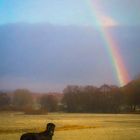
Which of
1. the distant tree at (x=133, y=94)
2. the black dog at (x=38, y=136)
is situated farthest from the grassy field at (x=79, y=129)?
the distant tree at (x=133, y=94)

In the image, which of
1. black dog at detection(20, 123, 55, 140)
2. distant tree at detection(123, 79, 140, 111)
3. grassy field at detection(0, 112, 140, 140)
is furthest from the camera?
distant tree at detection(123, 79, 140, 111)

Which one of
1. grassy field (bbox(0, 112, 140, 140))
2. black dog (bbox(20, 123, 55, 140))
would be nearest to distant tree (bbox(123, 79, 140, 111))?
grassy field (bbox(0, 112, 140, 140))

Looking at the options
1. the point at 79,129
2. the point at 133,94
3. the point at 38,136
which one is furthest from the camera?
the point at 133,94

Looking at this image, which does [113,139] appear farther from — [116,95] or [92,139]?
[116,95]

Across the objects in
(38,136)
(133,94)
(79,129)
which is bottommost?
(38,136)

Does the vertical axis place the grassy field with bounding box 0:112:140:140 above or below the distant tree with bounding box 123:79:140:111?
below

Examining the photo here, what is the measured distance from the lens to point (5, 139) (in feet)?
97.1

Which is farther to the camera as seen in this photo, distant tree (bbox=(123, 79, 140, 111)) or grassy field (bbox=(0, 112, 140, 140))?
distant tree (bbox=(123, 79, 140, 111))

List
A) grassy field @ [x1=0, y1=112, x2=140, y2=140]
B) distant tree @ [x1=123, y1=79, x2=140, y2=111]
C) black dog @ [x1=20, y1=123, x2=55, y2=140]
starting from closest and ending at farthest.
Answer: black dog @ [x1=20, y1=123, x2=55, y2=140] < grassy field @ [x1=0, y1=112, x2=140, y2=140] < distant tree @ [x1=123, y1=79, x2=140, y2=111]

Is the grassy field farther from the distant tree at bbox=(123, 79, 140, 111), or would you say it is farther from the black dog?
the distant tree at bbox=(123, 79, 140, 111)

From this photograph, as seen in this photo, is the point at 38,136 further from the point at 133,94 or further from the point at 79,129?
the point at 133,94

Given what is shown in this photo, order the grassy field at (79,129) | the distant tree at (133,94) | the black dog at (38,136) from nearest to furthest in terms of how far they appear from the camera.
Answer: the black dog at (38,136) → the grassy field at (79,129) → the distant tree at (133,94)

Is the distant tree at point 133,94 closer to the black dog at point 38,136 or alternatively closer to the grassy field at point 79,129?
the grassy field at point 79,129

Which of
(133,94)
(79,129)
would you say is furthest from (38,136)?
(133,94)
